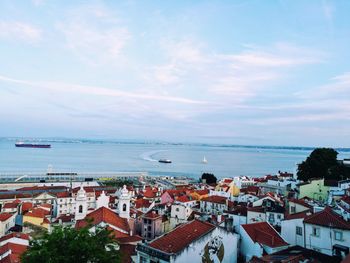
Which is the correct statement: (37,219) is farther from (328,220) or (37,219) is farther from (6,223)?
(328,220)

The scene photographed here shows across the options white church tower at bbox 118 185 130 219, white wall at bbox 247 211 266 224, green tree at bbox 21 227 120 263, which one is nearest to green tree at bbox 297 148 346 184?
white wall at bbox 247 211 266 224

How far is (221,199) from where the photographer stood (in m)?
43.2

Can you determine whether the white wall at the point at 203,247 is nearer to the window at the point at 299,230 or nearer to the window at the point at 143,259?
the window at the point at 143,259

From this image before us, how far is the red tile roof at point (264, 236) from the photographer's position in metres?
20.1

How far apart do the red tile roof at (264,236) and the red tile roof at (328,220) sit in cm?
217

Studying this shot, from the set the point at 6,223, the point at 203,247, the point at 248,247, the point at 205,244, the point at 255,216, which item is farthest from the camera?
the point at 6,223

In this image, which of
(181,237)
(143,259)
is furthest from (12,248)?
(181,237)

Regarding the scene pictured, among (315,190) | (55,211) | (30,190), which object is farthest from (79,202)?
(30,190)

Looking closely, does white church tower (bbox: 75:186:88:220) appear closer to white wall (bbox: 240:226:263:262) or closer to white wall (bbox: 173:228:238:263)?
white wall (bbox: 240:226:263:262)

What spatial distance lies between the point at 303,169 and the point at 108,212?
120 ft

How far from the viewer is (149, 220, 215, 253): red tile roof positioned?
1639 centimetres

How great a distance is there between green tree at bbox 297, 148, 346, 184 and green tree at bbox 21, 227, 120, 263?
46519mm

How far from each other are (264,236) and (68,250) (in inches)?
499

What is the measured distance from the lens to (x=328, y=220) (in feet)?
60.2
